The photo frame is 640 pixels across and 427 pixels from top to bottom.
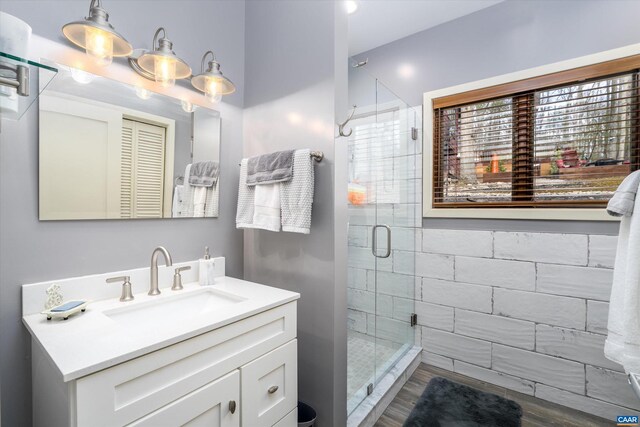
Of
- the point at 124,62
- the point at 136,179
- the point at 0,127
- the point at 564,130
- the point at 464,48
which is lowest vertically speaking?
the point at 136,179

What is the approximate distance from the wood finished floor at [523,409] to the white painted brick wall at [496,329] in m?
0.32

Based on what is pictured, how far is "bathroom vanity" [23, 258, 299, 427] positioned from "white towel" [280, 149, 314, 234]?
0.33 m

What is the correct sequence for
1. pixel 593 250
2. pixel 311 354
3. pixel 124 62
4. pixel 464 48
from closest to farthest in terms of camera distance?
pixel 124 62, pixel 311 354, pixel 593 250, pixel 464 48

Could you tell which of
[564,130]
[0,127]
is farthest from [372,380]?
[0,127]

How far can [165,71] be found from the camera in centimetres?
133

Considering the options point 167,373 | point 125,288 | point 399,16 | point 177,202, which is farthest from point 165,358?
point 399,16

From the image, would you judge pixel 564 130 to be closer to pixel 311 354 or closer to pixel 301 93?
pixel 301 93

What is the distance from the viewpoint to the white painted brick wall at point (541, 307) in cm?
183

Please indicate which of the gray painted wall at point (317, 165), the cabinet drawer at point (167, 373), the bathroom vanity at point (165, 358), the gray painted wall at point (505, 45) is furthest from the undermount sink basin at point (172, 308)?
the gray painted wall at point (505, 45)

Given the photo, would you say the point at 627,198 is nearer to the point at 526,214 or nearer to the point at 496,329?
the point at 526,214

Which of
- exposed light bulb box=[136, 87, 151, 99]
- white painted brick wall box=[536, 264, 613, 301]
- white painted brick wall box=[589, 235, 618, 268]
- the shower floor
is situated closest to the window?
white painted brick wall box=[589, 235, 618, 268]

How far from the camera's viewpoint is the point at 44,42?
1094 millimetres

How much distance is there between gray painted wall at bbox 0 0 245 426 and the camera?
40.6 inches

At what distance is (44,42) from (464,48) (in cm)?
248
